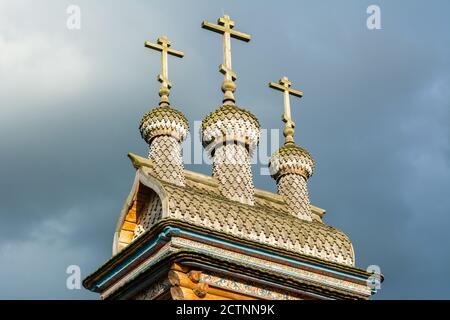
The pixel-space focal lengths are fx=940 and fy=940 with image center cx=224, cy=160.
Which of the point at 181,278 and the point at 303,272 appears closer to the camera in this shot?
the point at 181,278

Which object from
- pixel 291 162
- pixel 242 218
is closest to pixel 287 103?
pixel 291 162

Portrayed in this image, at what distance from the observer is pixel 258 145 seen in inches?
552

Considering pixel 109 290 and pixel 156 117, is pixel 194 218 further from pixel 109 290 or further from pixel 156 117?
pixel 156 117

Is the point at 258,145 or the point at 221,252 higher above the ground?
the point at 258,145

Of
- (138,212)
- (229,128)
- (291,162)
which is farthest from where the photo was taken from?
(291,162)

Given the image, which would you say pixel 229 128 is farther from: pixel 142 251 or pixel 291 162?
pixel 142 251

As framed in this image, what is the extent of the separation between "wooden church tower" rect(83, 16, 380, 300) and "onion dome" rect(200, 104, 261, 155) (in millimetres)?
14

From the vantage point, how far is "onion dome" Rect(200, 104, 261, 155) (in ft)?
44.4

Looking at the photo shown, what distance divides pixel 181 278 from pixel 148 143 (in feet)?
11.2

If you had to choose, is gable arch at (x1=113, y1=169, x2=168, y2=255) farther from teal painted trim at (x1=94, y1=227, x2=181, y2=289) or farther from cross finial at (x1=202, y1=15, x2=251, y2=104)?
cross finial at (x1=202, y1=15, x2=251, y2=104)

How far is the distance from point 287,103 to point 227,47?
1638mm

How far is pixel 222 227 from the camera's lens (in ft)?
39.0
